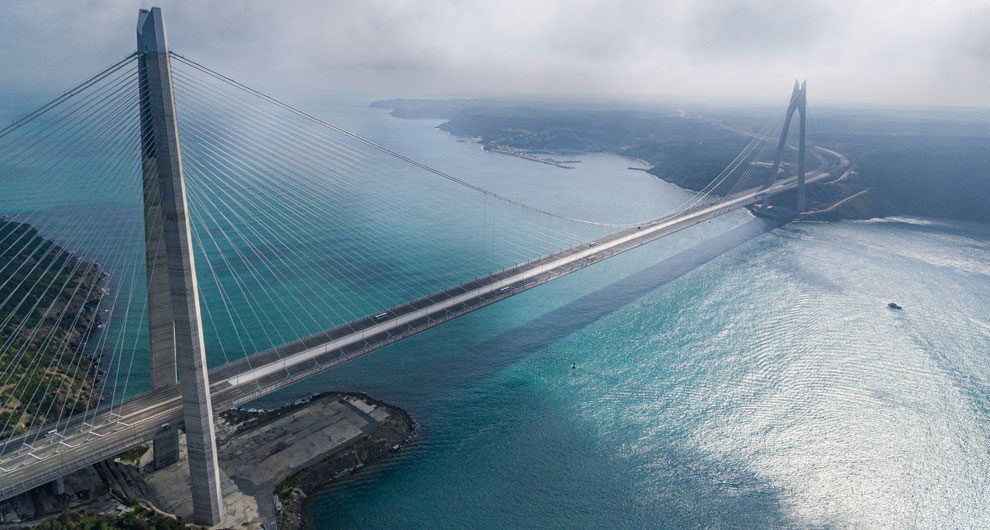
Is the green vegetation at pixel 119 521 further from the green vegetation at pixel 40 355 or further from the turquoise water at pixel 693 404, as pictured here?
the green vegetation at pixel 40 355

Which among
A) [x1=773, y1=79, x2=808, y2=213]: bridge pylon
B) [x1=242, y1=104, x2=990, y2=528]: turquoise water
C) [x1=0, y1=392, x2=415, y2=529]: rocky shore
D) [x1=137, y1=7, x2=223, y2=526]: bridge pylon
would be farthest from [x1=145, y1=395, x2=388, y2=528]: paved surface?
[x1=773, y1=79, x2=808, y2=213]: bridge pylon

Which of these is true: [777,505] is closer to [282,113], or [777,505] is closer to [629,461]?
[629,461]

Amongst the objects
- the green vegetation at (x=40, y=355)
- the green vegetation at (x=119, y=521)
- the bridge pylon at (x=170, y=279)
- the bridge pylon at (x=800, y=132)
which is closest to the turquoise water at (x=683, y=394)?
the green vegetation at (x=40, y=355)

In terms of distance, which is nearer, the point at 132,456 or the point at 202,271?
the point at 132,456

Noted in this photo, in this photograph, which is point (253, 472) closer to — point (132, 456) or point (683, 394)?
point (132, 456)

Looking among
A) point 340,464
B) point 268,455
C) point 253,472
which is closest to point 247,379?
point 268,455

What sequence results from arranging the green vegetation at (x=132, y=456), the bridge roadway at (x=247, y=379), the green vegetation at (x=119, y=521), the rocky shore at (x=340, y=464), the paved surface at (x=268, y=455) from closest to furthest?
1. the green vegetation at (x=119, y=521)
2. the bridge roadway at (x=247, y=379)
3. the paved surface at (x=268, y=455)
4. the rocky shore at (x=340, y=464)
5. the green vegetation at (x=132, y=456)
